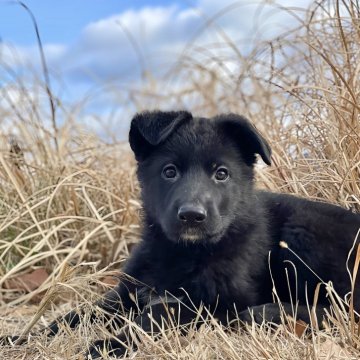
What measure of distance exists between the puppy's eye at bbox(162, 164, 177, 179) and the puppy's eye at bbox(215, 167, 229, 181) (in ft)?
0.67

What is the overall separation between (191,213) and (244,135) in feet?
1.97

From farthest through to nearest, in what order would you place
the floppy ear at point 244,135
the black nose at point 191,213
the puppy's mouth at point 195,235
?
1. the floppy ear at point 244,135
2. the puppy's mouth at point 195,235
3. the black nose at point 191,213

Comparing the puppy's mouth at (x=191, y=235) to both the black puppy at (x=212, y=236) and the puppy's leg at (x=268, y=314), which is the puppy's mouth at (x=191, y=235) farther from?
the puppy's leg at (x=268, y=314)

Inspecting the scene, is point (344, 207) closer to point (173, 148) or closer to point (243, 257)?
point (243, 257)

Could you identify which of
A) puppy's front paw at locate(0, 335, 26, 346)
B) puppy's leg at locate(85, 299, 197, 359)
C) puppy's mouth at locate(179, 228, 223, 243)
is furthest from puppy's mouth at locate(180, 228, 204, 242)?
puppy's front paw at locate(0, 335, 26, 346)

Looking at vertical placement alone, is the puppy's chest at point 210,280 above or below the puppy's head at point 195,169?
below

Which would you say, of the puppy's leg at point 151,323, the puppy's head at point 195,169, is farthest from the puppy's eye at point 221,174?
the puppy's leg at point 151,323

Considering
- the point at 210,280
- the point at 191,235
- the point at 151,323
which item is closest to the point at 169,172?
the point at 191,235

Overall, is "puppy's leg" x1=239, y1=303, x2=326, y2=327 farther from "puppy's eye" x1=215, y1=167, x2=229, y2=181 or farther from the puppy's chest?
"puppy's eye" x1=215, y1=167, x2=229, y2=181

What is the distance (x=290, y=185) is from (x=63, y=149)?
6.77 ft

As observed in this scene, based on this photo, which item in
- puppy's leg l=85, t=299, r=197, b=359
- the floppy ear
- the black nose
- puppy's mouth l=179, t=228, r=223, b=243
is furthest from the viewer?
the floppy ear

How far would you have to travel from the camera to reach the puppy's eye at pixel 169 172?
369 cm

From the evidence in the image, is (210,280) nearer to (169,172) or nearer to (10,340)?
(169,172)

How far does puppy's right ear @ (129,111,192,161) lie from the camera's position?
11.8 feet
